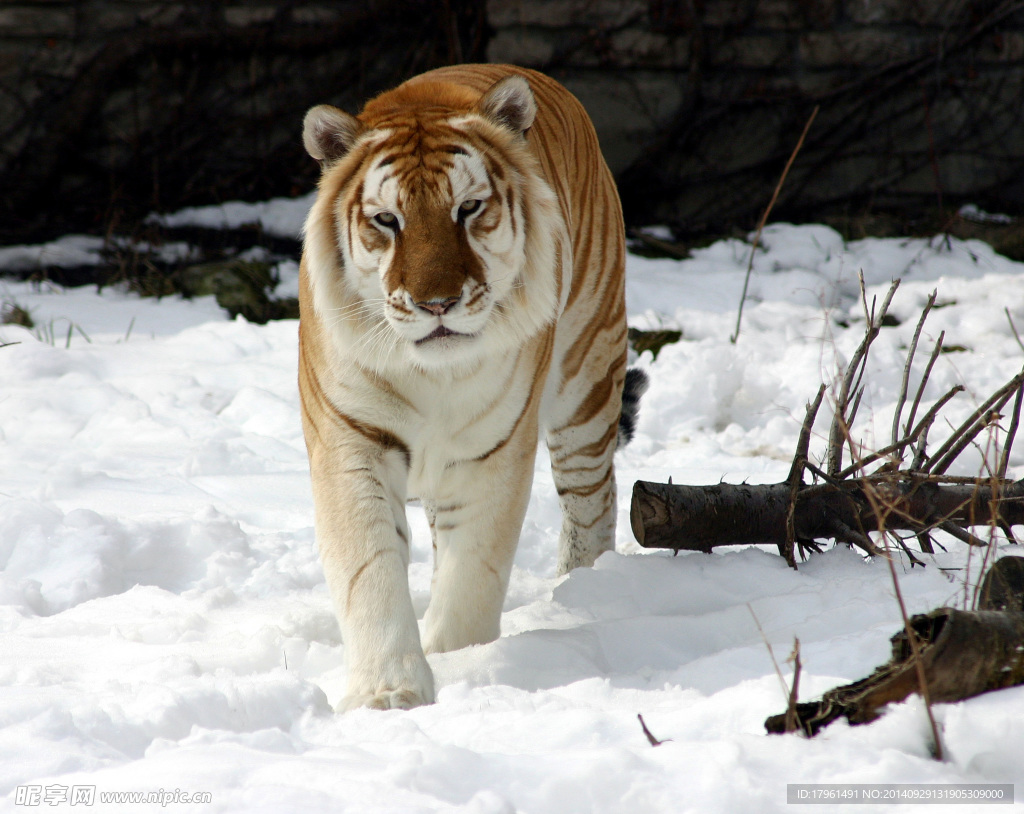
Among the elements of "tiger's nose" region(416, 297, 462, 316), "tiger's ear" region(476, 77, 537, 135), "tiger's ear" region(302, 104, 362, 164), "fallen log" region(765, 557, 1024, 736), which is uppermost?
"tiger's ear" region(476, 77, 537, 135)

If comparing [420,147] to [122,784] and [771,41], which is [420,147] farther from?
[771,41]

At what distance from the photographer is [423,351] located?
1960mm

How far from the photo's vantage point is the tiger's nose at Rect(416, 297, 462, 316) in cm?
188

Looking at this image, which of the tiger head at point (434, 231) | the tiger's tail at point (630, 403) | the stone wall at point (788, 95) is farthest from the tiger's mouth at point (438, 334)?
the stone wall at point (788, 95)

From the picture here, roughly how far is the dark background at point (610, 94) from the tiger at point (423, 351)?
4282 millimetres

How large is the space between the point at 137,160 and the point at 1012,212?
5.83 m

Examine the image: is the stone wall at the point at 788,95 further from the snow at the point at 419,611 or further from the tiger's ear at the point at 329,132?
the tiger's ear at the point at 329,132

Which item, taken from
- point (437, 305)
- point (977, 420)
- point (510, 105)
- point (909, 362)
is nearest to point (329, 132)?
point (510, 105)

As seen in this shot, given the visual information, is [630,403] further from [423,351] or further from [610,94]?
[610,94]

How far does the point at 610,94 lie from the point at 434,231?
4.76 meters

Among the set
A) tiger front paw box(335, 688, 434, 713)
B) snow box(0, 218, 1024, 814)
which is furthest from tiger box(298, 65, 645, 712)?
snow box(0, 218, 1024, 814)

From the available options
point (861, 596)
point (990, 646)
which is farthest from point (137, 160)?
point (990, 646)

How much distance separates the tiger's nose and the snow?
0.69 m

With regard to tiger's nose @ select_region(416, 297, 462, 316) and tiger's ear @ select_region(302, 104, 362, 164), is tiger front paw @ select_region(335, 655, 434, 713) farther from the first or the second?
tiger's ear @ select_region(302, 104, 362, 164)
